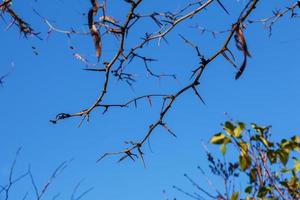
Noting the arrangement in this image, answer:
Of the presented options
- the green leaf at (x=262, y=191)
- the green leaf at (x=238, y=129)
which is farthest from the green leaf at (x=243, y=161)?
the green leaf at (x=262, y=191)

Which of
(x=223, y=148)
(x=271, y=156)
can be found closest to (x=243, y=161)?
(x=223, y=148)

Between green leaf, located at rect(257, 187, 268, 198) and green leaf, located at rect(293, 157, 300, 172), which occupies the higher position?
green leaf, located at rect(293, 157, 300, 172)

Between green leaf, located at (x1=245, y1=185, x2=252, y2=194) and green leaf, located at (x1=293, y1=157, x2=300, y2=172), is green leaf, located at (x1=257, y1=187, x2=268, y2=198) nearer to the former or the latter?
green leaf, located at (x1=245, y1=185, x2=252, y2=194)

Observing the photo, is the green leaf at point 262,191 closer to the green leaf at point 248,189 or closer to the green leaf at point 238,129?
the green leaf at point 248,189

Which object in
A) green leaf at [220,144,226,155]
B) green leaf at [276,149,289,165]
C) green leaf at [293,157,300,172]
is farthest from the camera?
green leaf at [293,157,300,172]

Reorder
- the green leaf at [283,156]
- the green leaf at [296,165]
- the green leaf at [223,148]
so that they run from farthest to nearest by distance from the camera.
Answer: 1. the green leaf at [296,165]
2. the green leaf at [283,156]
3. the green leaf at [223,148]

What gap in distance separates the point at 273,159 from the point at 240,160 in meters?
0.27

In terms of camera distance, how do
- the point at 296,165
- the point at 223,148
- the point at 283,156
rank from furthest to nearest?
the point at 296,165, the point at 283,156, the point at 223,148

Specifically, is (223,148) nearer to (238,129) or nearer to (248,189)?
(238,129)

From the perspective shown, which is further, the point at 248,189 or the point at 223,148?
the point at 248,189

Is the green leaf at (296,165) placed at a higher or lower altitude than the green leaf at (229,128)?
lower

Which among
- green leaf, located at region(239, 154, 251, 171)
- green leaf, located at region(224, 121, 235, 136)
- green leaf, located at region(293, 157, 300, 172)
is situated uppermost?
green leaf, located at region(224, 121, 235, 136)

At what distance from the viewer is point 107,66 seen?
231 centimetres

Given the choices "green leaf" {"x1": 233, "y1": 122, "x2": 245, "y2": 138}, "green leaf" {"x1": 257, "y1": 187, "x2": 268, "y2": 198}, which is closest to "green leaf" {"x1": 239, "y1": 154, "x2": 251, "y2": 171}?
"green leaf" {"x1": 233, "y1": 122, "x2": 245, "y2": 138}
